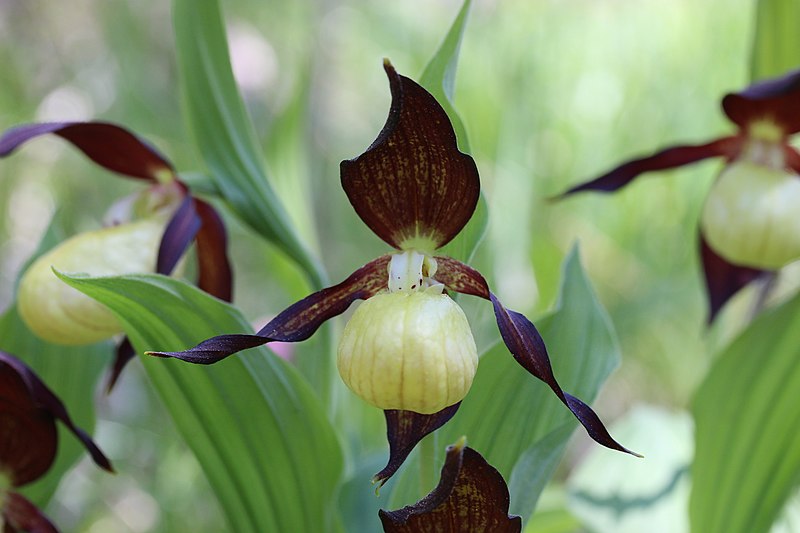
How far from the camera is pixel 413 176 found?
469mm

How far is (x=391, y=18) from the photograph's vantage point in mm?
2998

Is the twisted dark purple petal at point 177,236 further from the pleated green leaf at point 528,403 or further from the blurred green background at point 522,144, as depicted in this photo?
the blurred green background at point 522,144

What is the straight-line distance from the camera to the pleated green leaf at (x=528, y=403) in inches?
22.3

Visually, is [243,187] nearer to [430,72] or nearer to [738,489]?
[430,72]

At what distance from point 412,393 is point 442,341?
4cm

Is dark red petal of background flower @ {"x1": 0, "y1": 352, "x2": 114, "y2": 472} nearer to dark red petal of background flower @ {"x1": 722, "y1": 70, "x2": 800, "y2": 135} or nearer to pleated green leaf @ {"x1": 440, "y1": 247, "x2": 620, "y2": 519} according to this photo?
pleated green leaf @ {"x1": 440, "y1": 247, "x2": 620, "y2": 519}

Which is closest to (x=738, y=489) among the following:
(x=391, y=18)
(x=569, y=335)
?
(x=569, y=335)

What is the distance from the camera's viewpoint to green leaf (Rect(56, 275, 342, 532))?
531 mm

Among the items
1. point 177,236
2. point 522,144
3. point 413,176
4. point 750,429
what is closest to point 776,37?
point 750,429

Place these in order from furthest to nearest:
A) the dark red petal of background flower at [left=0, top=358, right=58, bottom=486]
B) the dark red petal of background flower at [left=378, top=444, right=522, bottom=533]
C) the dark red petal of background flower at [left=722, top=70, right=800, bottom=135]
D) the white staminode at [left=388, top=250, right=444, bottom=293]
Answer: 1. the dark red petal of background flower at [left=722, top=70, right=800, bottom=135]
2. the dark red petal of background flower at [left=0, top=358, right=58, bottom=486]
3. the white staminode at [left=388, top=250, right=444, bottom=293]
4. the dark red petal of background flower at [left=378, top=444, right=522, bottom=533]

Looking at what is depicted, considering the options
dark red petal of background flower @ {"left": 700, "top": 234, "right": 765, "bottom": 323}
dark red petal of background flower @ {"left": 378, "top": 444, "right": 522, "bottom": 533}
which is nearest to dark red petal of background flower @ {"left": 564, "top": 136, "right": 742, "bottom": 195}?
dark red petal of background flower @ {"left": 700, "top": 234, "right": 765, "bottom": 323}

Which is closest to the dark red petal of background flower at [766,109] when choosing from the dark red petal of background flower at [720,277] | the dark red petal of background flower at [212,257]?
the dark red petal of background flower at [720,277]

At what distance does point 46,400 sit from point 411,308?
0.33 m

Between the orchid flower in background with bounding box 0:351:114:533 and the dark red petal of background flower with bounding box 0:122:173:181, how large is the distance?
0.19 meters
